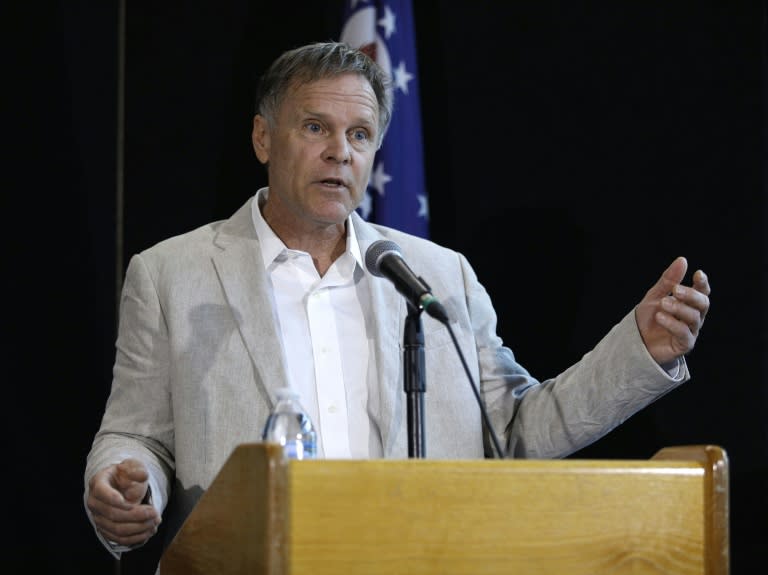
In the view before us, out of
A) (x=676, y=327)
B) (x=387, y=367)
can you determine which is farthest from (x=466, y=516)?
(x=387, y=367)

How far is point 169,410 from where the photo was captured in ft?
7.39

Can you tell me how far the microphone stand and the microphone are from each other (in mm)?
22

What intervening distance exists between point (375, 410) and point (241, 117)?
1337mm

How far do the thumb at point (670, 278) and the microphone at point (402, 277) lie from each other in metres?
0.50

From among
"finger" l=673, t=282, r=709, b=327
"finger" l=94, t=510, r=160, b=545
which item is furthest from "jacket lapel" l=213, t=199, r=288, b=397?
"finger" l=673, t=282, r=709, b=327

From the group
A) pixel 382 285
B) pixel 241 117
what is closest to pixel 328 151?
pixel 382 285

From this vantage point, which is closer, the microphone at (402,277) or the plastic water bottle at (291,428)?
the microphone at (402,277)

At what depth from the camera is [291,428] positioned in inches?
74.5

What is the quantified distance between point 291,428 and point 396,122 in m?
1.49

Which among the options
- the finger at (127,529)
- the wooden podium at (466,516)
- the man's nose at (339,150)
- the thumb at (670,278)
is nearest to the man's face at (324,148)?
the man's nose at (339,150)

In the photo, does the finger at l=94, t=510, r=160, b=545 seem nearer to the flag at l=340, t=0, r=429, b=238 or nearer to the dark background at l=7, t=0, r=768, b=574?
the dark background at l=7, t=0, r=768, b=574

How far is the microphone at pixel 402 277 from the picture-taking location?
5.17 ft

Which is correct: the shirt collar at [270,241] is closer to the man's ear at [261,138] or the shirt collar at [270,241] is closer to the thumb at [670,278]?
the man's ear at [261,138]

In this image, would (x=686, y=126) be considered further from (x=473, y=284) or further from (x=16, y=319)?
(x=16, y=319)
